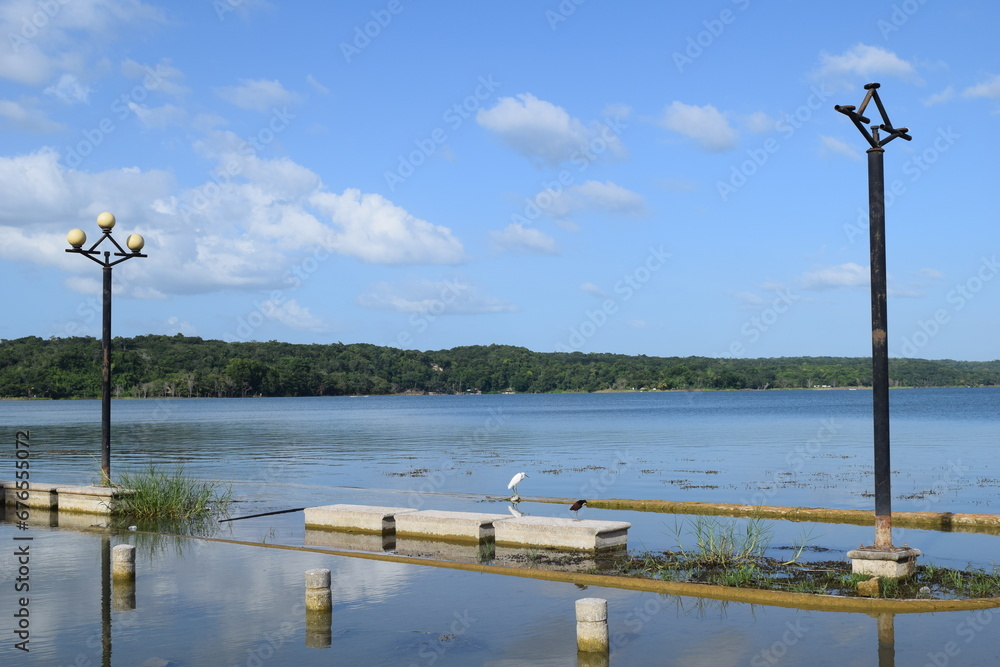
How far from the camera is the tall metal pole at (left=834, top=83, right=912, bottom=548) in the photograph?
35.9 feet

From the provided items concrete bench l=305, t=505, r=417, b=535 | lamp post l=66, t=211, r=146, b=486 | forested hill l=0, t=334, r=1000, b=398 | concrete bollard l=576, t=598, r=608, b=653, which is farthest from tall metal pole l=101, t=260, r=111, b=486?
forested hill l=0, t=334, r=1000, b=398

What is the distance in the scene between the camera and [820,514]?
1714cm

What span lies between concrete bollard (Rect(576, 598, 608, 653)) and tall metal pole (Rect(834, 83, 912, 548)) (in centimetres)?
428

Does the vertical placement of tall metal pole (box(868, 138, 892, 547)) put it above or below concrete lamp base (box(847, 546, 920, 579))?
above

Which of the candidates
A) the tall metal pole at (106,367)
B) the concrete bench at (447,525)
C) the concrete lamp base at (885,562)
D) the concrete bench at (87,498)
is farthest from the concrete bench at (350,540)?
the concrete lamp base at (885,562)

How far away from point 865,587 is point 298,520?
10.5m

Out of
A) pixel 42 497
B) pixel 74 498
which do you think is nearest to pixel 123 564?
pixel 74 498

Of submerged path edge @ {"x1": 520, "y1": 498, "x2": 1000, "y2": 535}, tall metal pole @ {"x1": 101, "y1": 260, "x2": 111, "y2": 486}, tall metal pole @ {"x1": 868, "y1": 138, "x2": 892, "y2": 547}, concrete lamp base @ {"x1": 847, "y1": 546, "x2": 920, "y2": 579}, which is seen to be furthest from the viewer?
tall metal pole @ {"x1": 101, "y1": 260, "x2": 111, "y2": 486}

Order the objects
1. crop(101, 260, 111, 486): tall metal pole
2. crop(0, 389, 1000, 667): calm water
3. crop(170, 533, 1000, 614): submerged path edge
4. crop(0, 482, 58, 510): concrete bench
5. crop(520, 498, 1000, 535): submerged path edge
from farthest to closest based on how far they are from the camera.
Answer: crop(0, 482, 58, 510): concrete bench < crop(101, 260, 111, 486): tall metal pole < crop(520, 498, 1000, 535): submerged path edge < crop(170, 533, 1000, 614): submerged path edge < crop(0, 389, 1000, 667): calm water

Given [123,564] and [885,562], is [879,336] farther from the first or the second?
[123,564]

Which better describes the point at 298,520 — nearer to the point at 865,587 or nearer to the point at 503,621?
the point at 503,621

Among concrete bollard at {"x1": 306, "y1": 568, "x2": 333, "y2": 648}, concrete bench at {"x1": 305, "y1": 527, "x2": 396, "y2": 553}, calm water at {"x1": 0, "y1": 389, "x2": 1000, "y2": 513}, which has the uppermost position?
concrete bollard at {"x1": 306, "y1": 568, "x2": 333, "y2": 648}

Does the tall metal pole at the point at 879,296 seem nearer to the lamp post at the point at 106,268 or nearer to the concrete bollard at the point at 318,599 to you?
the concrete bollard at the point at 318,599

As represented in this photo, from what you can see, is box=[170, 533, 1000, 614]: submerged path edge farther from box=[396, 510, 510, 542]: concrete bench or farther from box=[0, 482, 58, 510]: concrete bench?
box=[0, 482, 58, 510]: concrete bench
